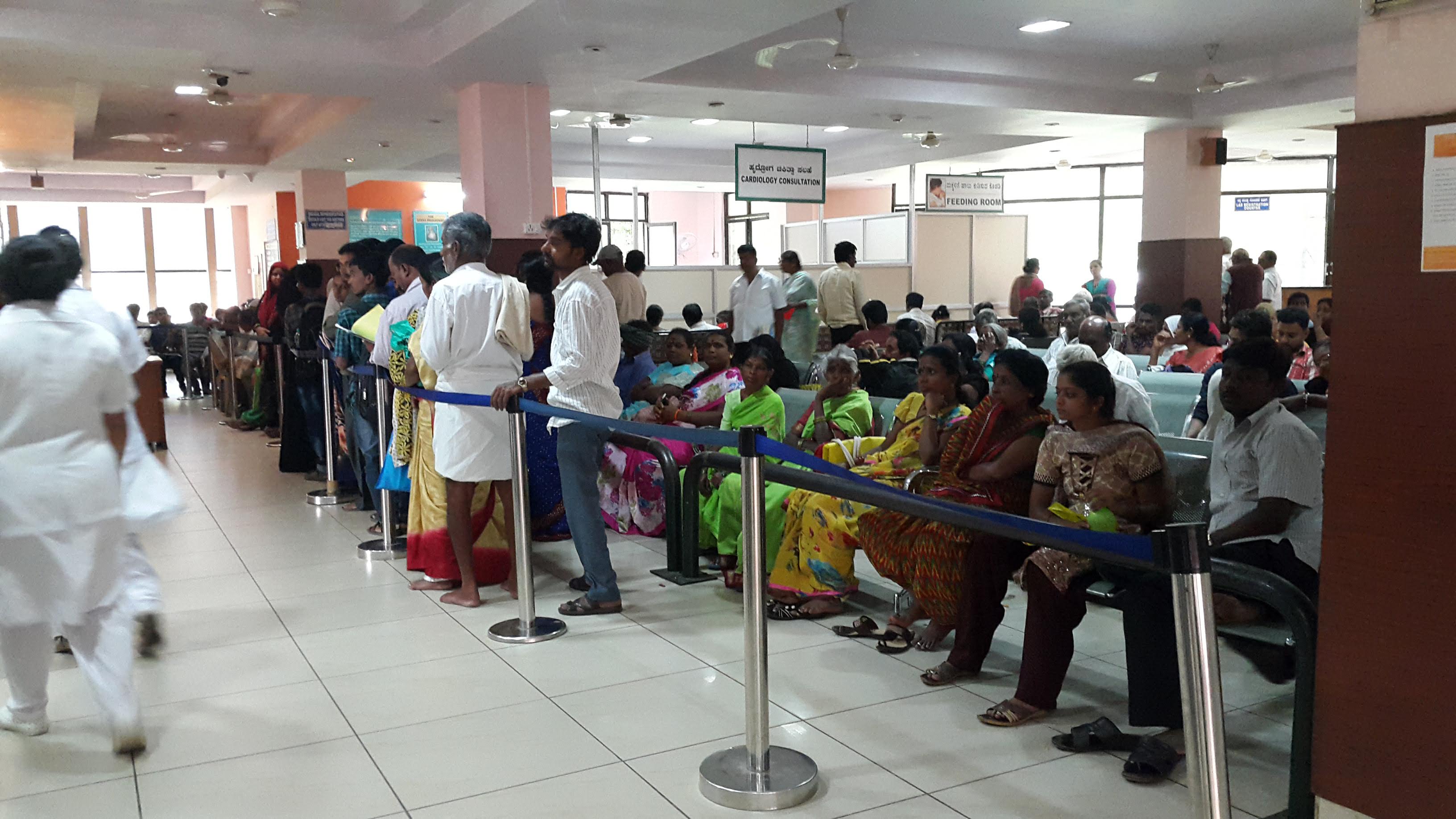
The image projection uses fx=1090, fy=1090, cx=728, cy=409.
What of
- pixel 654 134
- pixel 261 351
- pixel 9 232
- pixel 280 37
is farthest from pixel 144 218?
pixel 280 37

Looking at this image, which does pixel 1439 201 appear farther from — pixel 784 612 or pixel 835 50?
pixel 835 50

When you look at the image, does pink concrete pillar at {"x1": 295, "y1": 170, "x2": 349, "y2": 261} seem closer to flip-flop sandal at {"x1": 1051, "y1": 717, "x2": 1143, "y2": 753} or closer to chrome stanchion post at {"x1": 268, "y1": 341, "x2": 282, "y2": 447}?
chrome stanchion post at {"x1": 268, "y1": 341, "x2": 282, "y2": 447}

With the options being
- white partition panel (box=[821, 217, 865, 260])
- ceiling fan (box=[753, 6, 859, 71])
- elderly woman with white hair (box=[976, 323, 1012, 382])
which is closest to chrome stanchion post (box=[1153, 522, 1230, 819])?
elderly woman with white hair (box=[976, 323, 1012, 382])

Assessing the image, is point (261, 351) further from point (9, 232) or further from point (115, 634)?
point (9, 232)

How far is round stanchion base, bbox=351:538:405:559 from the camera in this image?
17.1ft

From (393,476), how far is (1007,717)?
3126 millimetres

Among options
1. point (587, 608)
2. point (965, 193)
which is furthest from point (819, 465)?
point (965, 193)

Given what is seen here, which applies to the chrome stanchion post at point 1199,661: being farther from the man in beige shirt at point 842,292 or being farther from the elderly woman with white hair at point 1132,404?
the man in beige shirt at point 842,292

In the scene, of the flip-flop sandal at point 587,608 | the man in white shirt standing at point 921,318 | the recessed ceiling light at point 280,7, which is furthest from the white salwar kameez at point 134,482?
the man in white shirt standing at point 921,318

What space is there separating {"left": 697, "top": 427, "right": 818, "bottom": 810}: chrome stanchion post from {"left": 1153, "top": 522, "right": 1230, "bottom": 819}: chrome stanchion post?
3.54 ft

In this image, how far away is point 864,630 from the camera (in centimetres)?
394

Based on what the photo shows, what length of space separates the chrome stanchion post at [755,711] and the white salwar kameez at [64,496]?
1.63 metres

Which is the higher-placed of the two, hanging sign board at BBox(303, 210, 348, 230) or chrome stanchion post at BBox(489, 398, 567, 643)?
hanging sign board at BBox(303, 210, 348, 230)

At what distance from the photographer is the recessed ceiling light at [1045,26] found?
838cm
